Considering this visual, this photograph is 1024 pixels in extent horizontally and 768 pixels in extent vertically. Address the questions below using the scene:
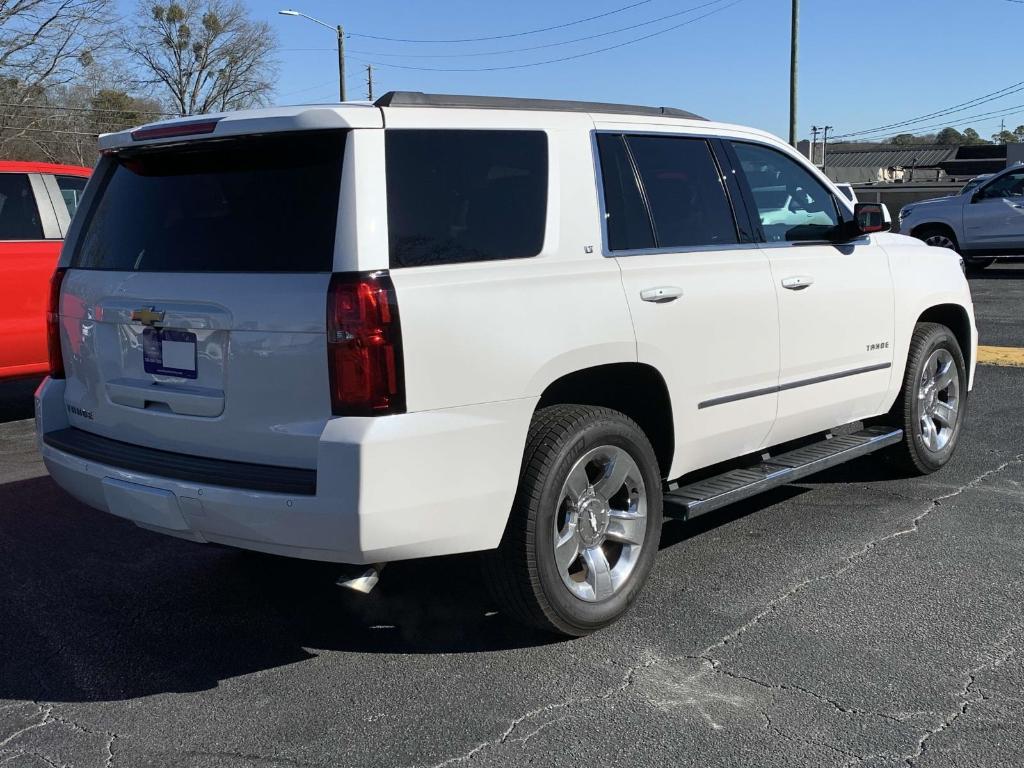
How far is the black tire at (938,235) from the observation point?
60.3ft

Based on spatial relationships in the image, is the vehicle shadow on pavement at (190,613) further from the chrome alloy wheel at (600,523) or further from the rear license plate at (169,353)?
the rear license plate at (169,353)

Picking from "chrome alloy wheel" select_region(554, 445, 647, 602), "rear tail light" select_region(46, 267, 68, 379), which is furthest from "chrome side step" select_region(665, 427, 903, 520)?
"rear tail light" select_region(46, 267, 68, 379)

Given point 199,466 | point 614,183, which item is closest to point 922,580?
point 614,183

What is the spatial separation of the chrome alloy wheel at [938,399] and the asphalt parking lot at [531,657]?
0.68m

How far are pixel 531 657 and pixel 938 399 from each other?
354 centimetres

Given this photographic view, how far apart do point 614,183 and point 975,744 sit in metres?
2.36

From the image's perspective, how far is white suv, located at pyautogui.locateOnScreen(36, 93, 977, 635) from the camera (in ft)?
11.0

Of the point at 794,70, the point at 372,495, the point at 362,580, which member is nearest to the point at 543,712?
the point at 362,580

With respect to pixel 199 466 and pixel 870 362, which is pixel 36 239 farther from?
pixel 870 362

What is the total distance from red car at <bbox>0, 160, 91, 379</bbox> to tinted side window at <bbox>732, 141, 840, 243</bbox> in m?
5.24

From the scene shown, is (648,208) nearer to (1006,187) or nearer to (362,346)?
(362,346)

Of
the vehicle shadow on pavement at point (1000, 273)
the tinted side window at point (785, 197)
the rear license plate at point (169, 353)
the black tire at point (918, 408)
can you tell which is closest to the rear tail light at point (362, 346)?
the rear license plate at point (169, 353)

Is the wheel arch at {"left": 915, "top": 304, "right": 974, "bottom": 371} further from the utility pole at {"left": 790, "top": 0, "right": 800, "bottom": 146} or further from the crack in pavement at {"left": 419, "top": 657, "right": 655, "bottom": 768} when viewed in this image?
the utility pole at {"left": 790, "top": 0, "right": 800, "bottom": 146}

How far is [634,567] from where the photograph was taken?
4148 millimetres
